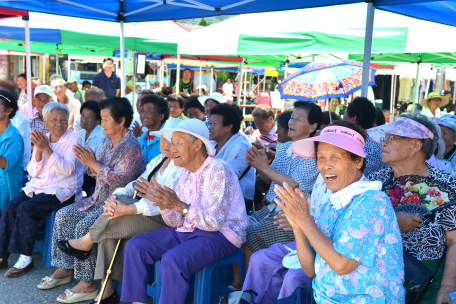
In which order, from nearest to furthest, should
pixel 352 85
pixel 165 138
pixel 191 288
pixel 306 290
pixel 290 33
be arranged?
pixel 306 290 → pixel 191 288 → pixel 165 138 → pixel 352 85 → pixel 290 33

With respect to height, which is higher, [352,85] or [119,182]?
[352,85]

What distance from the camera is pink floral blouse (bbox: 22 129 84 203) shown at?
4086 mm

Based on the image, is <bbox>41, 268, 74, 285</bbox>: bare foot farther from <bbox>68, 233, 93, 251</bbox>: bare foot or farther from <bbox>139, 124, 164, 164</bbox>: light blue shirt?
<bbox>139, 124, 164, 164</bbox>: light blue shirt

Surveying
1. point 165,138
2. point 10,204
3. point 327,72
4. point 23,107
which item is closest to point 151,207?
point 165,138

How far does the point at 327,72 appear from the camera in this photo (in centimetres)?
471

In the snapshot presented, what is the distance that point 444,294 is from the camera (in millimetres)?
2260

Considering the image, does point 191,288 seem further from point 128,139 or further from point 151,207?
point 128,139

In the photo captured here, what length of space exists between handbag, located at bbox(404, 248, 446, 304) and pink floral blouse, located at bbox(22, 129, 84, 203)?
127 inches

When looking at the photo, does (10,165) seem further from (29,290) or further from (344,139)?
(344,139)

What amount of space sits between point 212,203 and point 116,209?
30.9 inches

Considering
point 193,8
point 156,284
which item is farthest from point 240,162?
point 193,8

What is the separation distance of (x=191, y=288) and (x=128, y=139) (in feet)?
4.94

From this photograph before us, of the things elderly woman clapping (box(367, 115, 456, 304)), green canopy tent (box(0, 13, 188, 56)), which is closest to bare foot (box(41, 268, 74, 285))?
elderly woman clapping (box(367, 115, 456, 304))

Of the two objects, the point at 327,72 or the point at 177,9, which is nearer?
the point at 327,72
